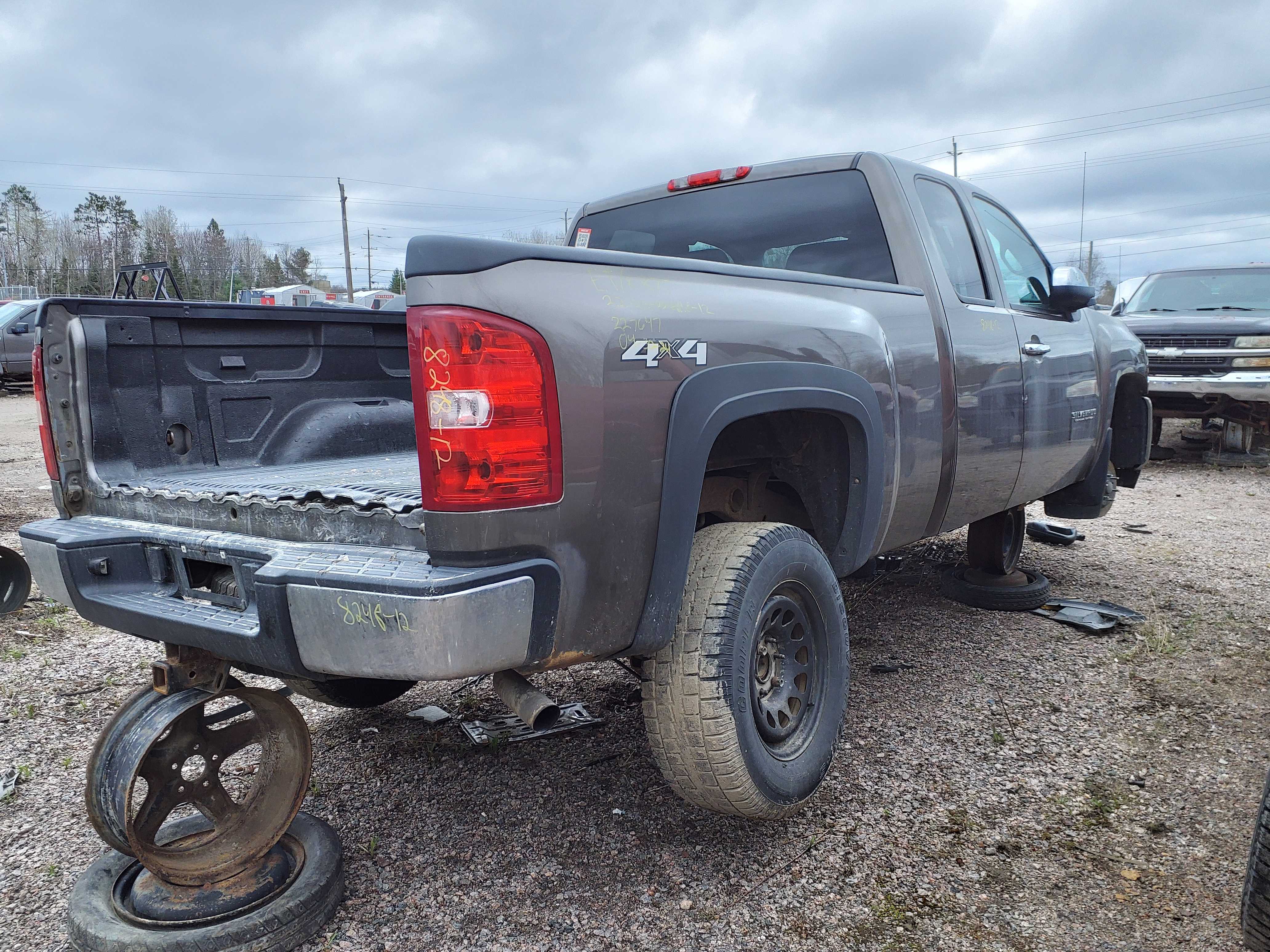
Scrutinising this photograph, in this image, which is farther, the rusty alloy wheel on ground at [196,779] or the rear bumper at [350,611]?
the rusty alloy wheel on ground at [196,779]

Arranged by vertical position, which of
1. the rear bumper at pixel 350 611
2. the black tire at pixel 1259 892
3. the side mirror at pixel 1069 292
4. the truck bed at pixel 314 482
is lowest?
the black tire at pixel 1259 892

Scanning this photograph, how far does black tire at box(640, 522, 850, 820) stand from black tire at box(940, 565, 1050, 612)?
260 centimetres

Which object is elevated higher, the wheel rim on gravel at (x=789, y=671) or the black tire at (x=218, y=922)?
the wheel rim on gravel at (x=789, y=671)

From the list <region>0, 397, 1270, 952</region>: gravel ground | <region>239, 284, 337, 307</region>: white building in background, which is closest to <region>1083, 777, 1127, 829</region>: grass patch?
<region>0, 397, 1270, 952</region>: gravel ground

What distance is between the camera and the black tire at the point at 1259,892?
194 cm

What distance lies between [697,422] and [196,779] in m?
1.65

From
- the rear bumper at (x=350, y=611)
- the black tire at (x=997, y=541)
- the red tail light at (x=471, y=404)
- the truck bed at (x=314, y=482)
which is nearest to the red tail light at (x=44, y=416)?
the truck bed at (x=314, y=482)

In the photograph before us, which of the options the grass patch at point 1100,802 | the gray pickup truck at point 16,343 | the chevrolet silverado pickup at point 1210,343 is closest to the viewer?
the grass patch at point 1100,802

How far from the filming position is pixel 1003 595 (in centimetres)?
495

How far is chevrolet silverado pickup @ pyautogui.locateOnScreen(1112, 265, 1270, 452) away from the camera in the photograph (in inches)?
363

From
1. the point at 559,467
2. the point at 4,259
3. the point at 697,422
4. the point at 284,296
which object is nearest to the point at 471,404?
the point at 559,467

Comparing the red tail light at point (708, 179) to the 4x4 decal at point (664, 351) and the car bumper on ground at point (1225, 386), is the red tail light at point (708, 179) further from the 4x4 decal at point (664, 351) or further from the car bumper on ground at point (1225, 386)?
the car bumper on ground at point (1225, 386)

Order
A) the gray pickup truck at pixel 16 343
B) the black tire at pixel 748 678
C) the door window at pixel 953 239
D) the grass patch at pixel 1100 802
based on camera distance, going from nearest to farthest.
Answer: the black tire at pixel 748 678
the grass patch at pixel 1100 802
the door window at pixel 953 239
the gray pickup truck at pixel 16 343

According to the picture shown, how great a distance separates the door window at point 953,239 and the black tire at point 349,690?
2.61m
